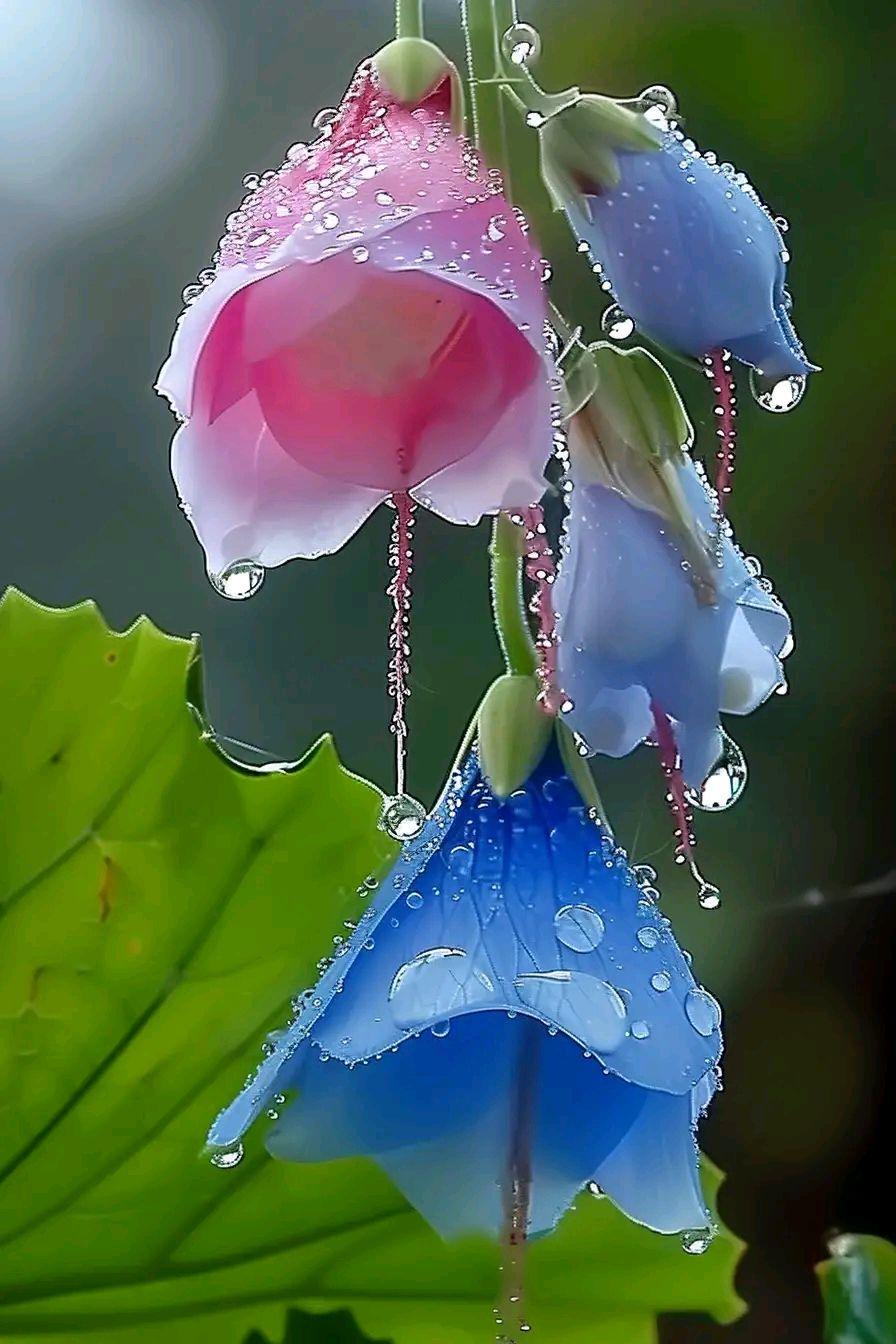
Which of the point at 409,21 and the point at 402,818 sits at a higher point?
the point at 409,21

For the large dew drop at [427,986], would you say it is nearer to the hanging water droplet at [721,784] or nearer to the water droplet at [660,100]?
the hanging water droplet at [721,784]

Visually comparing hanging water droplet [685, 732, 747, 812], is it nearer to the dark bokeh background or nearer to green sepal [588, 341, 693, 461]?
green sepal [588, 341, 693, 461]

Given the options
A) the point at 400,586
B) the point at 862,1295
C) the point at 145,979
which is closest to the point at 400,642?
the point at 400,586

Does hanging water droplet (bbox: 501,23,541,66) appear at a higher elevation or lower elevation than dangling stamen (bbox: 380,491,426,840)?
higher

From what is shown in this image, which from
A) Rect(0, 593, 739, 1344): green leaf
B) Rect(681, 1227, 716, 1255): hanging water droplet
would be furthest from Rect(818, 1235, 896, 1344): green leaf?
Rect(681, 1227, 716, 1255): hanging water droplet

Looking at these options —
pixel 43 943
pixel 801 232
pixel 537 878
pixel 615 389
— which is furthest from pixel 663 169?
pixel 801 232

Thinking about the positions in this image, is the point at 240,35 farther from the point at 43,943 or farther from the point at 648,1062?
the point at 648,1062

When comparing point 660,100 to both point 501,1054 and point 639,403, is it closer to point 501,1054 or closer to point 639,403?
point 639,403

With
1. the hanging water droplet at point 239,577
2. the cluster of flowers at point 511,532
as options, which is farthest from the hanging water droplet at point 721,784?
the hanging water droplet at point 239,577
